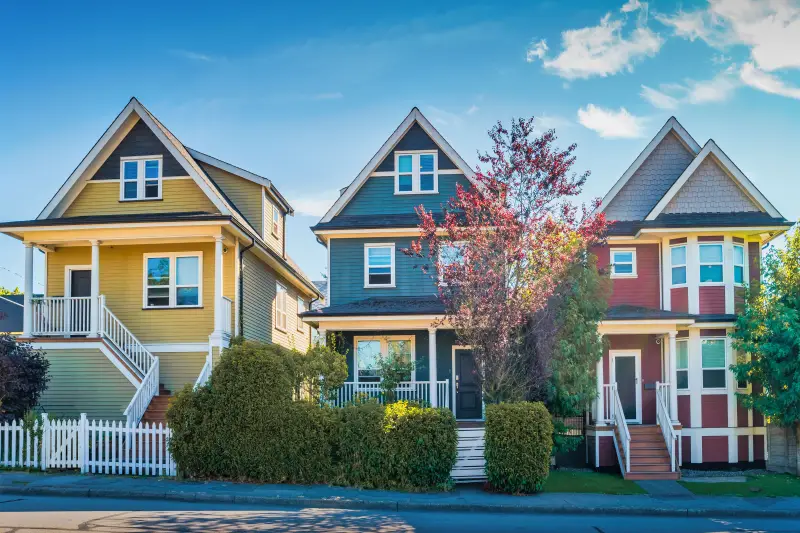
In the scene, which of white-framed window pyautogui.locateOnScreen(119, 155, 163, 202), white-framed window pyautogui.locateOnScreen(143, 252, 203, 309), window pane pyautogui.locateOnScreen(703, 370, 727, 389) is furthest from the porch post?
white-framed window pyautogui.locateOnScreen(119, 155, 163, 202)

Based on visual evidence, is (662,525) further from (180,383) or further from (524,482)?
(180,383)

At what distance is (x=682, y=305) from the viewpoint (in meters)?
23.6

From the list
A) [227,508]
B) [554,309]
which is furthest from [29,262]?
[554,309]

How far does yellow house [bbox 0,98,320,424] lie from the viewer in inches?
865

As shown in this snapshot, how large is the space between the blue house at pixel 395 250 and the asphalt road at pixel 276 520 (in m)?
9.42

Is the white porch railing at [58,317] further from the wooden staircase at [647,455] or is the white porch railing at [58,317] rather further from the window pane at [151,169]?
the wooden staircase at [647,455]

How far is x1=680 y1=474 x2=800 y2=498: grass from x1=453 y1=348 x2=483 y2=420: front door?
6.88 metres

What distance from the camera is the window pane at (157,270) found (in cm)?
2412

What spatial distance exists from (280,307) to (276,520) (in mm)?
17574

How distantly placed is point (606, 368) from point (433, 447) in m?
8.57

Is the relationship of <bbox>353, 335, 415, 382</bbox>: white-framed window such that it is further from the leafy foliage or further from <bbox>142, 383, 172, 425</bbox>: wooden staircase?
the leafy foliage

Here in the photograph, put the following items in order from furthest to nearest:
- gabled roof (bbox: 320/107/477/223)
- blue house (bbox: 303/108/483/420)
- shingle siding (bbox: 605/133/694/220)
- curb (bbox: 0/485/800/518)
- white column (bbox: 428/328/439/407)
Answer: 1. gabled roof (bbox: 320/107/477/223)
2. shingle siding (bbox: 605/133/694/220)
3. blue house (bbox: 303/108/483/420)
4. white column (bbox: 428/328/439/407)
5. curb (bbox: 0/485/800/518)

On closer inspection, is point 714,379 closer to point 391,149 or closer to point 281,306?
point 391,149

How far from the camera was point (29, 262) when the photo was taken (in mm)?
23078
